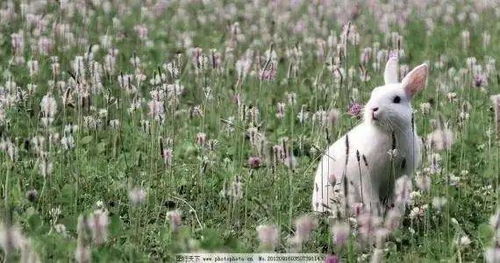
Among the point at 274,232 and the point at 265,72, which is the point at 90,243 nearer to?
the point at 274,232

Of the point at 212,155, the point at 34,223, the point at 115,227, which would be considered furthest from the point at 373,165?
the point at 34,223

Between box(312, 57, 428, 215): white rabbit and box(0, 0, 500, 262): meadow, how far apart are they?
0.12 metres

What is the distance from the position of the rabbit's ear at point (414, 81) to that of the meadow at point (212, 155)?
1.01 feet

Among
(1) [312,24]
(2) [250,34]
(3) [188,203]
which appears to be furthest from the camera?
(1) [312,24]

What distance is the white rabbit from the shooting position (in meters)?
4.99

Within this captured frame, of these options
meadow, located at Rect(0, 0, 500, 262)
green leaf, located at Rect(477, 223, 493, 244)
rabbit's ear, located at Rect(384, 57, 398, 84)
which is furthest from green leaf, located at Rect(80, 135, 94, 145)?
green leaf, located at Rect(477, 223, 493, 244)

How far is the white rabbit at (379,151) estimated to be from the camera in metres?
4.99

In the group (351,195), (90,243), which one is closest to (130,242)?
(90,243)

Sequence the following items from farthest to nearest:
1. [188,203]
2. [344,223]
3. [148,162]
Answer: [148,162] < [188,203] < [344,223]

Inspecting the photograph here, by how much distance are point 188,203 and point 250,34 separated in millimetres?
5141

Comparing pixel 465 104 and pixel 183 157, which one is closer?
pixel 465 104

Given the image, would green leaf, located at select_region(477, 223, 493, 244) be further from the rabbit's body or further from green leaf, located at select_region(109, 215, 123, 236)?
green leaf, located at select_region(109, 215, 123, 236)

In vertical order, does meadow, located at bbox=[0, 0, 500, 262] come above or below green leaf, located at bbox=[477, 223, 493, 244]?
above

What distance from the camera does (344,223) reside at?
4.15m
